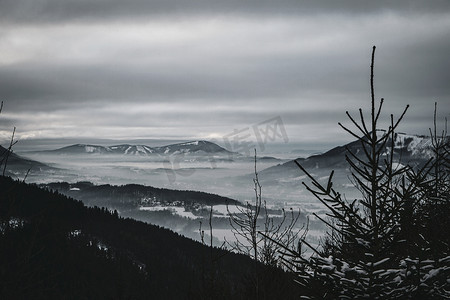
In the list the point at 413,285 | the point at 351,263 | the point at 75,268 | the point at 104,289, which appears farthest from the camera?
the point at 75,268

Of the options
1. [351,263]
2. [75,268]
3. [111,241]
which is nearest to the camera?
[351,263]

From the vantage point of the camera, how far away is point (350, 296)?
437cm

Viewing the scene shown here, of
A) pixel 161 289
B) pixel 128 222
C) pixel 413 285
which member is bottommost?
pixel 161 289

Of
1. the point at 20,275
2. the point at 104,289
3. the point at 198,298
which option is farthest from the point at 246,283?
the point at 104,289

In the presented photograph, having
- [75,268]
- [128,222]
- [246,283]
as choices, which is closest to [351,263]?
[246,283]

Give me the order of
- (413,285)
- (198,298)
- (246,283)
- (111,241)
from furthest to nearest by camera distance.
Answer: (111,241) → (246,283) → (198,298) → (413,285)

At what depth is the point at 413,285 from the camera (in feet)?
13.8

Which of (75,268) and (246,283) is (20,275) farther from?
(75,268)

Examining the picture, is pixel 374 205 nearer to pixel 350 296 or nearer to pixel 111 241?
pixel 350 296

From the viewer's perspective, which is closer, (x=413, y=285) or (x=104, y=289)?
(x=413, y=285)

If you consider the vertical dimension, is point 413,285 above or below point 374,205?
below

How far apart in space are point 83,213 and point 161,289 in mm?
78296

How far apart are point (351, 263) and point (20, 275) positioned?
5.56 meters

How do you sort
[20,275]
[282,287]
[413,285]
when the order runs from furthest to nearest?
[282,287]
[20,275]
[413,285]
